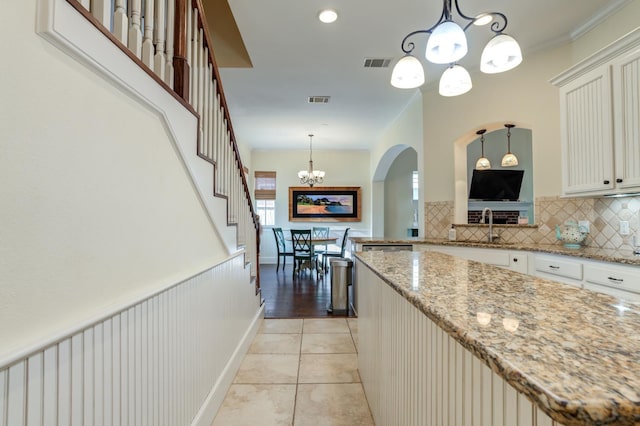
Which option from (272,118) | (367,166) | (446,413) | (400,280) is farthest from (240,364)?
(367,166)

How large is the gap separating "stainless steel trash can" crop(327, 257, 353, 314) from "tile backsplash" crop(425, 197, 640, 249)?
3.88 feet

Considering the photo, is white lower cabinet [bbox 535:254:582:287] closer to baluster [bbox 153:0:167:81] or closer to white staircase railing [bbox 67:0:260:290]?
white staircase railing [bbox 67:0:260:290]

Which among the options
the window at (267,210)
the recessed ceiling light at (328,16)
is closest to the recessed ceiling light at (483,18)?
the recessed ceiling light at (328,16)

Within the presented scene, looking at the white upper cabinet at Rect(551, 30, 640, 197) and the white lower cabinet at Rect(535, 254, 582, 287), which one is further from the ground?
the white upper cabinet at Rect(551, 30, 640, 197)

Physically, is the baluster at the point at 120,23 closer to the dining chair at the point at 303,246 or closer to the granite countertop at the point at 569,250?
the granite countertop at the point at 569,250

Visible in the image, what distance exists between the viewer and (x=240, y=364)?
2.43 metres

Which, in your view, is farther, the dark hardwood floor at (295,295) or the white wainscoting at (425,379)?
the dark hardwood floor at (295,295)

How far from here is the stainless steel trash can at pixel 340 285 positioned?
3.77 m

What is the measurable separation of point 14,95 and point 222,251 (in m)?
1.57

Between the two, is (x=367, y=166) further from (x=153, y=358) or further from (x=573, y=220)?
(x=153, y=358)

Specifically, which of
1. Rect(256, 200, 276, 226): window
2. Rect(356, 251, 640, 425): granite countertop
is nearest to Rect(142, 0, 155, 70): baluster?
Rect(356, 251, 640, 425): granite countertop

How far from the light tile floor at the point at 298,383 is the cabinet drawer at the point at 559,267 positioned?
1.79m

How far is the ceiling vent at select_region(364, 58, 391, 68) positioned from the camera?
135 inches

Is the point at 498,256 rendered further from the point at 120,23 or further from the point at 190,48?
the point at 120,23
